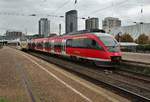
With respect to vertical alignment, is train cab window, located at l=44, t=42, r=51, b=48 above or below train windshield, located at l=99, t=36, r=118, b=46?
below

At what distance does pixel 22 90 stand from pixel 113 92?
4340mm

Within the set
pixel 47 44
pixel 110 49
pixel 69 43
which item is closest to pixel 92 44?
pixel 110 49

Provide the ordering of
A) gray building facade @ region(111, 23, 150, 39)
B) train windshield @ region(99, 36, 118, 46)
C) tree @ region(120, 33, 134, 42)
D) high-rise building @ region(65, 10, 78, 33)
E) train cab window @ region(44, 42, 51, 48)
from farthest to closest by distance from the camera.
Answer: gray building facade @ region(111, 23, 150, 39)
tree @ region(120, 33, 134, 42)
train cab window @ region(44, 42, 51, 48)
high-rise building @ region(65, 10, 78, 33)
train windshield @ region(99, 36, 118, 46)

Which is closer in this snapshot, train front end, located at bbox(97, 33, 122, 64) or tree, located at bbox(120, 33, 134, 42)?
train front end, located at bbox(97, 33, 122, 64)

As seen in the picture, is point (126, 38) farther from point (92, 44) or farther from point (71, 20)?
point (92, 44)

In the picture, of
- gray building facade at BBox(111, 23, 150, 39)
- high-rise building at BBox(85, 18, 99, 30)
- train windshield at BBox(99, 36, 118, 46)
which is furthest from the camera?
gray building facade at BBox(111, 23, 150, 39)

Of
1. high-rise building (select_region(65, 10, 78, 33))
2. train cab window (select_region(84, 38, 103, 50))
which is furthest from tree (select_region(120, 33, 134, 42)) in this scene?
train cab window (select_region(84, 38, 103, 50))

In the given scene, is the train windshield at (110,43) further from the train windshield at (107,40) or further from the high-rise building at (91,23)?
the high-rise building at (91,23)

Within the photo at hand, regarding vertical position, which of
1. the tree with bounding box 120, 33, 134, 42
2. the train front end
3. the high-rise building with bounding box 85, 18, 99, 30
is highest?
the high-rise building with bounding box 85, 18, 99, 30

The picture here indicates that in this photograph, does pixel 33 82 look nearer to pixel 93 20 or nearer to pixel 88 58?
pixel 88 58

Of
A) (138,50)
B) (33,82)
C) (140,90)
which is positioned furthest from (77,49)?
(138,50)

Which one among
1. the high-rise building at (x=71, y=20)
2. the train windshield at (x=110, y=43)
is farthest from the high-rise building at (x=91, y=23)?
the train windshield at (x=110, y=43)

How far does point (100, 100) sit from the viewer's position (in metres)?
12.9

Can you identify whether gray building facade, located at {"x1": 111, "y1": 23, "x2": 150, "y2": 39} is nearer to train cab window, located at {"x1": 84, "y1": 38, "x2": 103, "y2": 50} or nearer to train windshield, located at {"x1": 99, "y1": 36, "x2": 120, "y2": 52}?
train cab window, located at {"x1": 84, "y1": 38, "x2": 103, "y2": 50}
